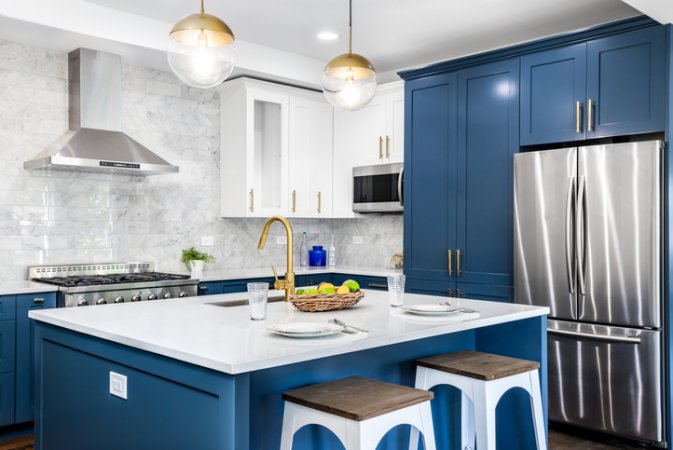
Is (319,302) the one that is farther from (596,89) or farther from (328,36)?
(328,36)

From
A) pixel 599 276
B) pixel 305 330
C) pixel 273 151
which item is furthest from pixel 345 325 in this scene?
pixel 273 151

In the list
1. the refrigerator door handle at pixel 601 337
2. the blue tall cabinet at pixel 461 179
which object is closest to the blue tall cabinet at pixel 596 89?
the blue tall cabinet at pixel 461 179

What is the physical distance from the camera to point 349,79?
302cm

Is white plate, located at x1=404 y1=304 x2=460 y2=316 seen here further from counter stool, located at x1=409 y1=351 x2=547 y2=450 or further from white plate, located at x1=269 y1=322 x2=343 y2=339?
white plate, located at x1=269 y1=322 x2=343 y2=339

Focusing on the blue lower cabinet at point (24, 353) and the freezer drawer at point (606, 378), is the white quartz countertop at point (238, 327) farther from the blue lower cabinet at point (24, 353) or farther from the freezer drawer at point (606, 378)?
the blue lower cabinet at point (24, 353)

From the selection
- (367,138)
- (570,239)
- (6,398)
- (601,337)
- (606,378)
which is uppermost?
(367,138)

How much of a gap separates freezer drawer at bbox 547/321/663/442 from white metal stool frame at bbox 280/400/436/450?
1.95 meters

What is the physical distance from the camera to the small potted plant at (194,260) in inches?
189

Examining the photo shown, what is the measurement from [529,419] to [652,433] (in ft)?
3.47

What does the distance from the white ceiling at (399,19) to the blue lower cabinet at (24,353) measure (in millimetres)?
1931

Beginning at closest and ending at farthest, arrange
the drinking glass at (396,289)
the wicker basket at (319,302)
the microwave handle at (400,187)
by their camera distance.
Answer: the wicker basket at (319,302) → the drinking glass at (396,289) → the microwave handle at (400,187)

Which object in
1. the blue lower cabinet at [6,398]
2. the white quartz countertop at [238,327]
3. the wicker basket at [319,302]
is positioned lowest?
the blue lower cabinet at [6,398]

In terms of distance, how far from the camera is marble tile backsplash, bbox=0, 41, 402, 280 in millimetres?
4227

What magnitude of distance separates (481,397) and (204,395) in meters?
1.08
